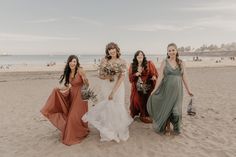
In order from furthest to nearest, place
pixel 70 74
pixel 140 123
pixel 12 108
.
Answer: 1. pixel 12 108
2. pixel 140 123
3. pixel 70 74

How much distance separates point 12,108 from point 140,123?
18.3ft

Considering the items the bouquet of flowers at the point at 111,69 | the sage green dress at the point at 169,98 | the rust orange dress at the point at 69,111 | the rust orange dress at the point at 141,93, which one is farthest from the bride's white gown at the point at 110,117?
the rust orange dress at the point at 141,93

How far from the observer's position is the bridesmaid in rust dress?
6551mm

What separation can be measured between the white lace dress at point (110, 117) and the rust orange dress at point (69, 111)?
325 mm

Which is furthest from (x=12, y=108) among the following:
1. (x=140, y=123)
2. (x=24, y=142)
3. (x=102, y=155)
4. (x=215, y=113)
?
(x=215, y=113)

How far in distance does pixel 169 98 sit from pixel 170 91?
15 centimetres

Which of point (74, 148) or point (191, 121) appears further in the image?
point (191, 121)

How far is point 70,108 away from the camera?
6672 mm

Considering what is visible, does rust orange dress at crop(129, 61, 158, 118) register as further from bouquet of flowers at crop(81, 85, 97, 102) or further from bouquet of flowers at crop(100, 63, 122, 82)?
bouquet of flowers at crop(81, 85, 97, 102)

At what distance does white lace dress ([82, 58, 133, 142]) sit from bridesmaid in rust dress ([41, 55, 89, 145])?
335 millimetres

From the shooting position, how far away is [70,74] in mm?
6855

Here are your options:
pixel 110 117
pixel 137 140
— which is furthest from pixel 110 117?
pixel 137 140

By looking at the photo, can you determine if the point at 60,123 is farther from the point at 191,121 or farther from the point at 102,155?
the point at 191,121

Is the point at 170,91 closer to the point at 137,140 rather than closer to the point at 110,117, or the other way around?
the point at 137,140
